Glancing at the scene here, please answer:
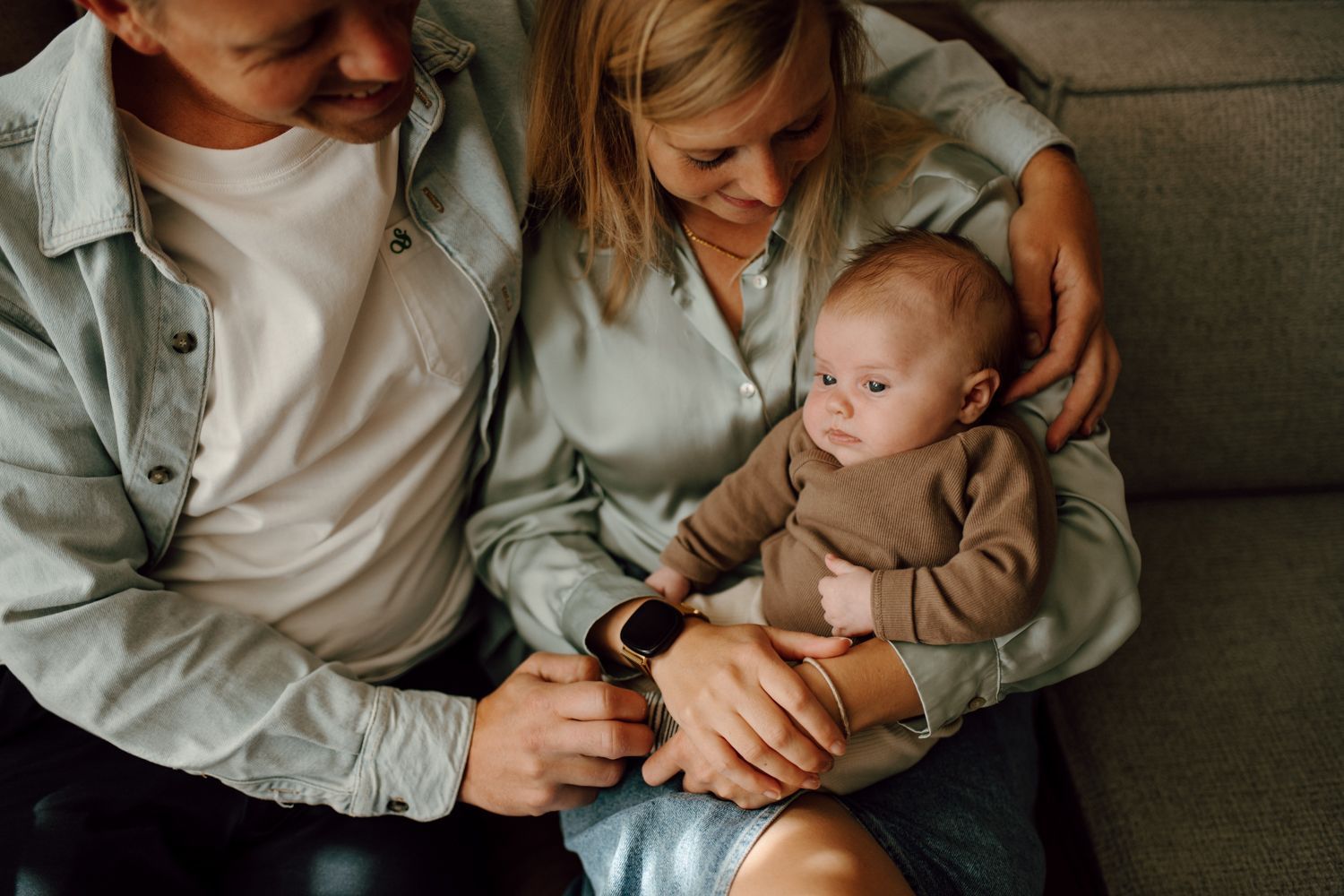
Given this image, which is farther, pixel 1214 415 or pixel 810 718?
pixel 1214 415

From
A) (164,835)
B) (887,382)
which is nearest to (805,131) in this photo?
(887,382)

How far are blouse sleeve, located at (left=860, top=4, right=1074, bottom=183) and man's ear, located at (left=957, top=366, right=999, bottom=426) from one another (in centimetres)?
39

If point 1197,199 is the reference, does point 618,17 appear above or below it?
above

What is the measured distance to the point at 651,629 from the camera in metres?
1.07

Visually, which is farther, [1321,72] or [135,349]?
[1321,72]

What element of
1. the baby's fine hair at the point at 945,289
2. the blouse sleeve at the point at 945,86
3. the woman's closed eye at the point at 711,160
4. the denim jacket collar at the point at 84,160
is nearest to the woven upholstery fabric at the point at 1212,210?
the blouse sleeve at the point at 945,86

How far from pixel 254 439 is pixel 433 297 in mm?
243

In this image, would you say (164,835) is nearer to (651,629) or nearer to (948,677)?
(651,629)

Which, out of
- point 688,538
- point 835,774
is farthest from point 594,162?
point 835,774

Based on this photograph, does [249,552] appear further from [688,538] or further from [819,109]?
[819,109]

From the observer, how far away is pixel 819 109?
98 cm

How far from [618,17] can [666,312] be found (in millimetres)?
342

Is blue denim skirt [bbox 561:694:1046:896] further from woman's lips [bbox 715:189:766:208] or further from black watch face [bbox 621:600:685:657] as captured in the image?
woman's lips [bbox 715:189:766:208]

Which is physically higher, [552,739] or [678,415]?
[678,415]
